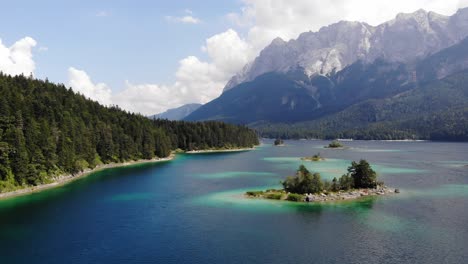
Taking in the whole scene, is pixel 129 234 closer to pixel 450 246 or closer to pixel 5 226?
pixel 5 226

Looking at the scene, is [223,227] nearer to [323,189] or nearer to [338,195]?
[338,195]

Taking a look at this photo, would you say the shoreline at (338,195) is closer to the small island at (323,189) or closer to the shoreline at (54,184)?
the small island at (323,189)

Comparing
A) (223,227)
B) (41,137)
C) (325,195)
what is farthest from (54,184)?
(325,195)

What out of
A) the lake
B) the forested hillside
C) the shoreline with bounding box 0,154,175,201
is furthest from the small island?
the forested hillside

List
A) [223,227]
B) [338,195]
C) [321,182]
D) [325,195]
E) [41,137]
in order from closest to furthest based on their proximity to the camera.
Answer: [223,227] < [325,195] < [338,195] < [321,182] < [41,137]

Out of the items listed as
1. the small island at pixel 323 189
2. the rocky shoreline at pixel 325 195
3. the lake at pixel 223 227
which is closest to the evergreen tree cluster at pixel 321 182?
the small island at pixel 323 189

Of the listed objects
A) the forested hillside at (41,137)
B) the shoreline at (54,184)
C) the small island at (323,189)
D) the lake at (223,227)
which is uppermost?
the forested hillside at (41,137)
